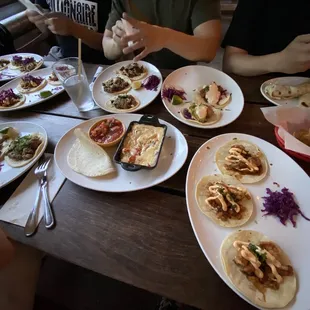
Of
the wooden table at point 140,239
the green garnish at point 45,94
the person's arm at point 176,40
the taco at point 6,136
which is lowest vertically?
the taco at point 6,136

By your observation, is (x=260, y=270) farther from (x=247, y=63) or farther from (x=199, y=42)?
(x=199, y=42)

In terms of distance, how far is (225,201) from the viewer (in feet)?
3.16

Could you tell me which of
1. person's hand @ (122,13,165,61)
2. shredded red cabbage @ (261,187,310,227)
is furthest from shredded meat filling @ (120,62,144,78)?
shredded red cabbage @ (261,187,310,227)

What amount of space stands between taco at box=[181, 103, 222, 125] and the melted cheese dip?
21 cm

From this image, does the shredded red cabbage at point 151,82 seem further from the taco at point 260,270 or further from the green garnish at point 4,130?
the taco at point 260,270

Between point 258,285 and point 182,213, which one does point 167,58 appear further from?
point 258,285

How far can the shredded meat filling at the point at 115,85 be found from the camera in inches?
62.9

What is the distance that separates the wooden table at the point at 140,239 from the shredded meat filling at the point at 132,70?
2.46 feet

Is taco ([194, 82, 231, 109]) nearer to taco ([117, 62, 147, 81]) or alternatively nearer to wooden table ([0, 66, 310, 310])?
wooden table ([0, 66, 310, 310])

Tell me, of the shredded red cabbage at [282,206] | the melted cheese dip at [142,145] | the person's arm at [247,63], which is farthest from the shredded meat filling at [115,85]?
the shredded red cabbage at [282,206]

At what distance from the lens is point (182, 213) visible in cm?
97

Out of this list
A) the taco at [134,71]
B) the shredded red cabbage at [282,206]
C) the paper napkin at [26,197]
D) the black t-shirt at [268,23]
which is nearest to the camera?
the shredded red cabbage at [282,206]

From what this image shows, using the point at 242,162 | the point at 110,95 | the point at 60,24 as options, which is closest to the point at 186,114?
the point at 242,162

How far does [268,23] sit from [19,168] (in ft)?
5.63
